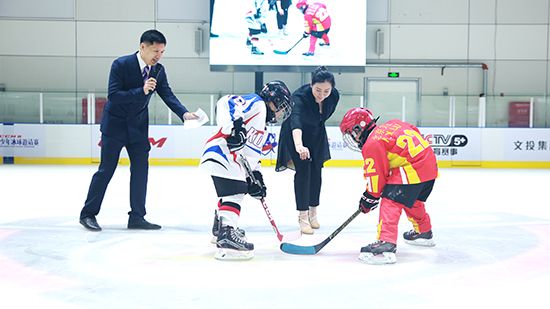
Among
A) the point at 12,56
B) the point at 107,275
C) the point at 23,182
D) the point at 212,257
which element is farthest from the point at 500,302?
the point at 12,56

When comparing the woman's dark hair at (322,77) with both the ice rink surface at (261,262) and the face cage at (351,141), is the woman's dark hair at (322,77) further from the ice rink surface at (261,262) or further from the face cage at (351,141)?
the ice rink surface at (261,262)

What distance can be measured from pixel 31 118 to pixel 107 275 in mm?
9352

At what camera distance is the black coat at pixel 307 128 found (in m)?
3.97

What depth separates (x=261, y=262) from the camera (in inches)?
120

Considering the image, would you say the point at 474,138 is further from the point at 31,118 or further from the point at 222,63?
the point at 31,118

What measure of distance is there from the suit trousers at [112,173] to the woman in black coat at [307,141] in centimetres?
95

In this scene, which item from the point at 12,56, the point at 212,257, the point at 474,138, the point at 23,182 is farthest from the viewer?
the point at 12,56

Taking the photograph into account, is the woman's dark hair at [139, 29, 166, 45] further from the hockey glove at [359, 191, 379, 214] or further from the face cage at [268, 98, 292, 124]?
the hockey glove at [359, 191, 379, 214]

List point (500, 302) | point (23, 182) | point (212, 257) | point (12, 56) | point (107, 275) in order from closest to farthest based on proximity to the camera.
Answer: point (500, 302), point (107, 275), point (212, 257), point (23, 182), point (12, 56)

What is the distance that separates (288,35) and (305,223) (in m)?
8.37

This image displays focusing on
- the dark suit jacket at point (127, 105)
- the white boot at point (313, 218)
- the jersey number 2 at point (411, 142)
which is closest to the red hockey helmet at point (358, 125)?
the jersey number 2 at point (411, 142)

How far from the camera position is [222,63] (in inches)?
470

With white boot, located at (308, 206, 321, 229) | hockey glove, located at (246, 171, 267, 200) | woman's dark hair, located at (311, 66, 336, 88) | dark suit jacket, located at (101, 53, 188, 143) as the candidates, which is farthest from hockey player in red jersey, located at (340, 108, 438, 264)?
dark suit jacket, located at (101, 53, 188, 143)

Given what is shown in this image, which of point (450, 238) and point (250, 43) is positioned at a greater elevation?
point (250, 43)
